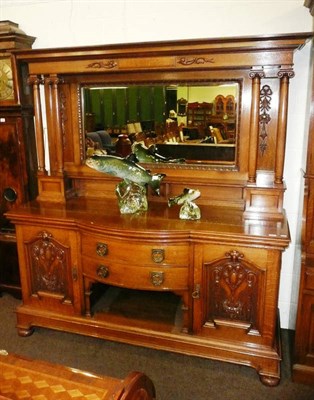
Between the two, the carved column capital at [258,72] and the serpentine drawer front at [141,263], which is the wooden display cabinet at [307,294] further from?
the serpentine drawer front at [141,263]

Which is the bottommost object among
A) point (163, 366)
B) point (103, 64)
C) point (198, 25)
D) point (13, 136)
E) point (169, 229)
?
point (163, 366)

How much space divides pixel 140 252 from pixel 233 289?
0.57 meters

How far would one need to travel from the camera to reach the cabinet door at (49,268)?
2.33 meters

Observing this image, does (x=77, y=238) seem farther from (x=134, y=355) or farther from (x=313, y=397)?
(x=313, y=397)

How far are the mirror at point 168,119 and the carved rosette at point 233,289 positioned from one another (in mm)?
686

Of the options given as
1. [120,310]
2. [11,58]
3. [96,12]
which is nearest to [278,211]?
[120,310]

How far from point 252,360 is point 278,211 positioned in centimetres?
87

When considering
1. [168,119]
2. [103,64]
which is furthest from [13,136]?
[168,119]

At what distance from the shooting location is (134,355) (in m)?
2.32

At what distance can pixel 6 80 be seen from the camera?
2660 mm

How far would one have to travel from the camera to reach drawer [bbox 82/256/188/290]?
6.91 feet

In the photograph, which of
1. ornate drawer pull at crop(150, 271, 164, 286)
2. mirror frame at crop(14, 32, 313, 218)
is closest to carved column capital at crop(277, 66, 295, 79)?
mirror frame at crop(14, 32, 313, 218)

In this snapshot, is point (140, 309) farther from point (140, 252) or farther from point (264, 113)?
point (264, 113)

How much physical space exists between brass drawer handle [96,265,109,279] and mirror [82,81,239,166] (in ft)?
2.69
